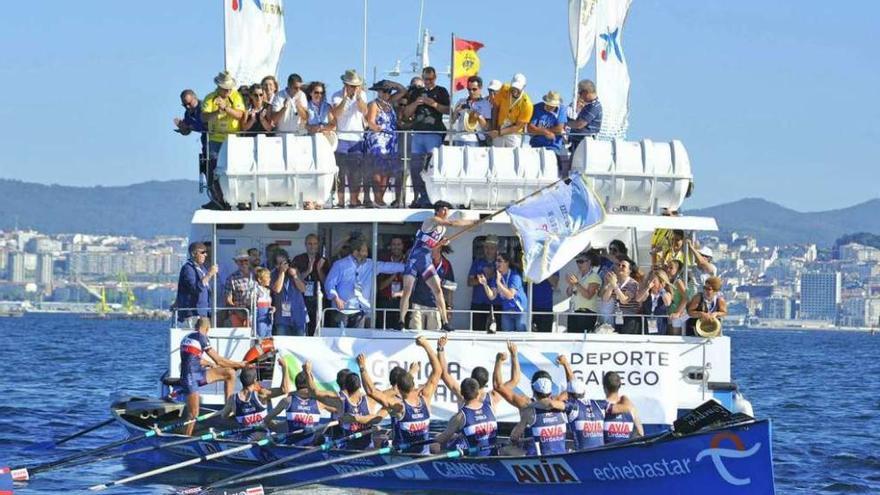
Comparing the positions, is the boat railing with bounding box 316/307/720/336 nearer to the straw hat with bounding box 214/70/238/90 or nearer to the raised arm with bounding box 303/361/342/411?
the raised arm with bounding box 303/361/342/411

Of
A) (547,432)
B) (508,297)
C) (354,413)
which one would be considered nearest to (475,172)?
(508,297)

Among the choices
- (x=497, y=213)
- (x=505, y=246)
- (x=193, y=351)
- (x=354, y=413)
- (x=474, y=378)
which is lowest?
(x=354, y=413)

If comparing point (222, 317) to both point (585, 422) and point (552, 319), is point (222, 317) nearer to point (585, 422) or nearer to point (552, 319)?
point (552, 319)

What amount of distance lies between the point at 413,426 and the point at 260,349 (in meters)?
2.57

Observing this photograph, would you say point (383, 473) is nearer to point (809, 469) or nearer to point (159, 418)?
point (159, 418)

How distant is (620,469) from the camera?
1928 centimetres

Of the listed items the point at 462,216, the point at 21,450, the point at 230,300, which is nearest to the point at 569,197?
the point at 462,216

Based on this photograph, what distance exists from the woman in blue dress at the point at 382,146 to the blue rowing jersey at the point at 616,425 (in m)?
4.98

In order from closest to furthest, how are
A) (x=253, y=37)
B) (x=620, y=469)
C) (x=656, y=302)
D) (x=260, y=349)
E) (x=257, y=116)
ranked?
(x=620, y=469)
(x=260, y=349)
(x=656, y=302)
(x=257, y=116)
(x=253, y=37)

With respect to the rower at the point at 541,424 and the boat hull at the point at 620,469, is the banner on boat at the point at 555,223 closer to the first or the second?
the rower at the point at 541,424

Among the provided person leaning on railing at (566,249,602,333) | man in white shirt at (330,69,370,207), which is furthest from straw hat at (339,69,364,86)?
person leaning on railing at (566,249,602,333)

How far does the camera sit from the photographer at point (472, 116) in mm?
23828

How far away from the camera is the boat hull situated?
18.8 meters

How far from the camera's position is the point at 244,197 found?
22953 mm
